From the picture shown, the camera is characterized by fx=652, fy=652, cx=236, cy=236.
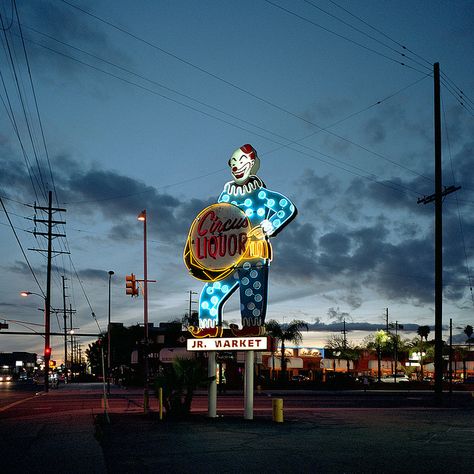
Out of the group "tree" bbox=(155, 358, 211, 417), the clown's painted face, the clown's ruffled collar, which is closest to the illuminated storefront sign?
→ "tree" bbox=(155, 358, 211, 417)

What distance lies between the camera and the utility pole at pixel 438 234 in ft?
106

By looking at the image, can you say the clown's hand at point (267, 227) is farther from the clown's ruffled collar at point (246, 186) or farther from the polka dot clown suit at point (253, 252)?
the clown's ruffled collar at point (246, 186)

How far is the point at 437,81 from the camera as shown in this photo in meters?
34.8

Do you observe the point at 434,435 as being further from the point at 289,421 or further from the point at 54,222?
the point at 54,222

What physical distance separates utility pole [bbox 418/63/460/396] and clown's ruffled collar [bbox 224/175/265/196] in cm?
1363

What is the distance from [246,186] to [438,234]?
14.2 m

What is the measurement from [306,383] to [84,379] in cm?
5479

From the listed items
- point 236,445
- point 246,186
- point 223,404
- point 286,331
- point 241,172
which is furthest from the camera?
point 286,331

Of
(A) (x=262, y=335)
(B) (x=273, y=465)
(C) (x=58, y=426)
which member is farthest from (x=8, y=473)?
(A) (x=262, y=335)

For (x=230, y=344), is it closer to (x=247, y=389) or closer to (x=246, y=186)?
(x=247, y=389)

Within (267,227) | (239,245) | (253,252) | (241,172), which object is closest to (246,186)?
(241,172)

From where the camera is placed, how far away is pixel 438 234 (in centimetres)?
3316

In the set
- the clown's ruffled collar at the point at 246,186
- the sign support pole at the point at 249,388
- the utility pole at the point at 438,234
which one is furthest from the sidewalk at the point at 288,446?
the utility pole at the point at 438,234

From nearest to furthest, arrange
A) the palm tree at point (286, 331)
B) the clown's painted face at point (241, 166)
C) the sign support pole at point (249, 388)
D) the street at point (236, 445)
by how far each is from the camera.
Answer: the street at point (236, 445) < the sign support pole at point (249, 388) < the clown's painted face at point (241, 166) < the palm tree at point (286, 331)
